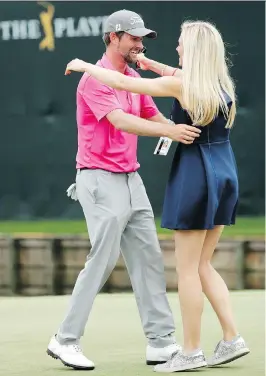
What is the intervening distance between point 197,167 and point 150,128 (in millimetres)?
268

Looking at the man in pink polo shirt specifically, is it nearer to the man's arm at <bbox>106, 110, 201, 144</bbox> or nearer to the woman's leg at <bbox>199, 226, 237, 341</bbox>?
the man's arm at <bbox>106, 110, 201, 144</bbox>

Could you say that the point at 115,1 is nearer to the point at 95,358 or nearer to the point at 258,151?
the point at 258,151

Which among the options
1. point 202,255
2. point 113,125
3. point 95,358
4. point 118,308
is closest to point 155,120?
point 113,125

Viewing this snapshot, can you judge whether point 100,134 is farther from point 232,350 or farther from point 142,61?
point 232,350

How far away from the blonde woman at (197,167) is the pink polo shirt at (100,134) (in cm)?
16

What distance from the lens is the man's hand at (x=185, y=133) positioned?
5.52 m

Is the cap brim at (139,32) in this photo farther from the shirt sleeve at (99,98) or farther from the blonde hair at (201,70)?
the blonde hair at (201,70)

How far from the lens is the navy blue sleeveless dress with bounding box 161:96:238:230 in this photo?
554 centimetres

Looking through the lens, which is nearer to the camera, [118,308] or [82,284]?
[82,284]

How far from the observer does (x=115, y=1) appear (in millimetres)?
11172

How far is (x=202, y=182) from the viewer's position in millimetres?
5555

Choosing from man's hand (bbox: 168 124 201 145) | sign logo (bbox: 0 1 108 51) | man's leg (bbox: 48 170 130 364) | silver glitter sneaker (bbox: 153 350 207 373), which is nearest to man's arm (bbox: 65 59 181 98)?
man's hand (bbox: 168 124 201 145)

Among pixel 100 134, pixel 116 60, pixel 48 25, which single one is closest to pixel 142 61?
pixel 116 60

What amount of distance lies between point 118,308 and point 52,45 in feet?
11.1
